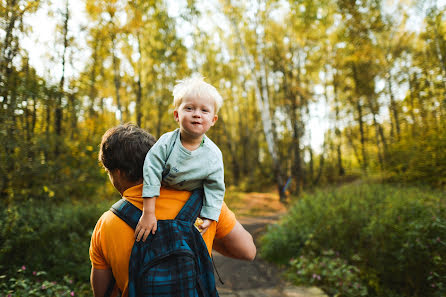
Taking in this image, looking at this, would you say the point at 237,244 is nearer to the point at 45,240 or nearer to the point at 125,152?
the point at 125,152

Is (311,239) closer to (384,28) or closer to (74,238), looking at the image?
(74,238)

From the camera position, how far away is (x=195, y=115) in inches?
57.7

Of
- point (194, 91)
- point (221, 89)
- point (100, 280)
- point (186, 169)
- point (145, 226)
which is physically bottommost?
A: point (100, 280)

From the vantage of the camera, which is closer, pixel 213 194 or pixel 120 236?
pixel 120 236

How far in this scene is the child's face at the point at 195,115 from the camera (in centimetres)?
146

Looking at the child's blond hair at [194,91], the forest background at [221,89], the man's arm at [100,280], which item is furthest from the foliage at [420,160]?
the man's arm at [100,280]

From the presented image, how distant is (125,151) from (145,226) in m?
0.40

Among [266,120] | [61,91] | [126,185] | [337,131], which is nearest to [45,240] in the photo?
[61,91]

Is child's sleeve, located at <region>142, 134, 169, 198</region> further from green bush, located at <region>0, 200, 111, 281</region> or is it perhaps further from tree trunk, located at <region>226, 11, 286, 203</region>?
tree trunk, located at <region>226, 11, 286, 203</region>

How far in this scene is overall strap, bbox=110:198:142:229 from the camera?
1249 millimetres

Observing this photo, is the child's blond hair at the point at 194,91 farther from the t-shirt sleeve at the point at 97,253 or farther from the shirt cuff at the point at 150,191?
the t-shirt sleeve at the point at 97,253

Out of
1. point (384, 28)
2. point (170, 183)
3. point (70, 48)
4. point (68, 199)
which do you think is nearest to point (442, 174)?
point (384, 28)

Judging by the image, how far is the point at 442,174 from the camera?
732cm

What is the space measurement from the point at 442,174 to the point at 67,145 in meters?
8.90
